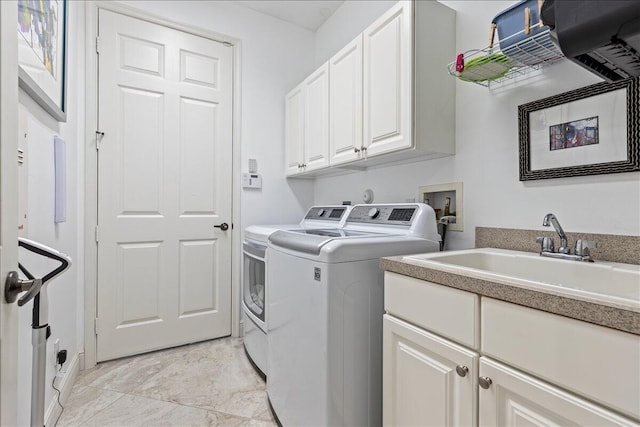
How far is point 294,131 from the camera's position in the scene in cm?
268

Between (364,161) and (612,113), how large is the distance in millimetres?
1140

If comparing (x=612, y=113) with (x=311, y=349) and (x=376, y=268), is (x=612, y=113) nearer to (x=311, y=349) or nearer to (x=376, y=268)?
(x=376, y=268)

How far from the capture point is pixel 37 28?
123 centimetres

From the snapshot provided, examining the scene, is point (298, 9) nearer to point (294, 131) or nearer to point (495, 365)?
point (294, 131)

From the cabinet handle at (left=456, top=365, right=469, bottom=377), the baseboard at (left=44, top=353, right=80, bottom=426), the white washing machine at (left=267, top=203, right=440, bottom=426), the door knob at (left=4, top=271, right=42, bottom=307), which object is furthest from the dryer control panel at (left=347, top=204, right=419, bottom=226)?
the baseboard at (left=44, top=353, right=80, bottom=426)

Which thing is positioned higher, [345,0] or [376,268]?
[345,0]

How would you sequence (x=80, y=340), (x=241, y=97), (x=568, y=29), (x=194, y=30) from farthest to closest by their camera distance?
(x=241, y=97) < (x=194, y=30) < (x=80, y=340) < (x=568, y=29)

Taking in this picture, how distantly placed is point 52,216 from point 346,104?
5.48 ft

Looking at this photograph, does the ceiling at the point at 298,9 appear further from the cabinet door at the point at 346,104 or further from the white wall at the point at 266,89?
the cabinet door at the point at 346,104

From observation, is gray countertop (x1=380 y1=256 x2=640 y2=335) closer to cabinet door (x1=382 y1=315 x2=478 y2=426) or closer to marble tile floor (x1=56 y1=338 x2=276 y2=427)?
cabinet door (x1=382 y1=315 x2=478 y2=426)

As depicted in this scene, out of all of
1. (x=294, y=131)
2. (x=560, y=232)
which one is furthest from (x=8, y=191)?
(x=294, y=131)

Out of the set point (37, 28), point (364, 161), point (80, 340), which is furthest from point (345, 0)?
point (80, 340)

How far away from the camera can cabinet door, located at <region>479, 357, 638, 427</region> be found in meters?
0.67

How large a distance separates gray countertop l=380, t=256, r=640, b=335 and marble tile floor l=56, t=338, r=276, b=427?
121 cm
